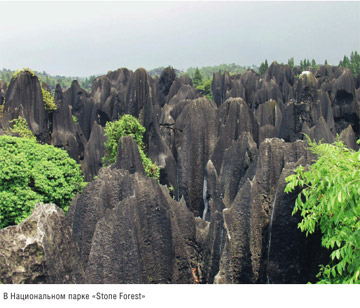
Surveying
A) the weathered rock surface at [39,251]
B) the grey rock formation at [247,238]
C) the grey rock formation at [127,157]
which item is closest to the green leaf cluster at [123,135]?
the grey rock formation at [127,157]

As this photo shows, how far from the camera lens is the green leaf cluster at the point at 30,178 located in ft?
42.9

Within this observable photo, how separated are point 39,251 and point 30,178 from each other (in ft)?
33.2

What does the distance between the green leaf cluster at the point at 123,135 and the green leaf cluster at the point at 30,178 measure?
2.18 metres

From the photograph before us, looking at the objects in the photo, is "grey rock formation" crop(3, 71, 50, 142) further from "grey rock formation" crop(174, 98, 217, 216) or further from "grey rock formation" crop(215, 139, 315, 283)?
"grey rock formation" crop(215, 139, 315, 283)

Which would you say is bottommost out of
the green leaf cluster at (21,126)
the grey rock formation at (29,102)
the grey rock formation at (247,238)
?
the grey rock formation at (247,238)

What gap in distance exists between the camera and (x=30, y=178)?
14.3 metres

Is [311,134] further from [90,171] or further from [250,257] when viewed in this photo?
[90,171]

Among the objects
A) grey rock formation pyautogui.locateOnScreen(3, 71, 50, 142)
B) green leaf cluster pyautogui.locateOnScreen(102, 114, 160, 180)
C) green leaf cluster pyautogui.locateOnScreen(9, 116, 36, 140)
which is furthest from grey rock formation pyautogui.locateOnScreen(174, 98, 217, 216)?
grey rock formation pyautogui.locateOnScreen(3, 71, 50, 142)

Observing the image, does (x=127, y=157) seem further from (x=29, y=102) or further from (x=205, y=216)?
(x=29, y=102)

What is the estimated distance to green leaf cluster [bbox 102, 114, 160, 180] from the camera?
17.2 m

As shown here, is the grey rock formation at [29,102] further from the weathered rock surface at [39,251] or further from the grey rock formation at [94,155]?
the weathered rock surface at [39,251]

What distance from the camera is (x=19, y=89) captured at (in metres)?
22.8

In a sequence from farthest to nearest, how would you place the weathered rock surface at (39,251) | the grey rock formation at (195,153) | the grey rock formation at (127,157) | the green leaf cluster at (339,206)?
the grey rock formation at (195,153), the grey rock formation at (127,157), the green leaf cluster at (339,206), the weathered rock surface at (39,251)
